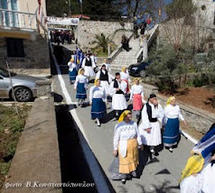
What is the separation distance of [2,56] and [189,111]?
12.4 meters

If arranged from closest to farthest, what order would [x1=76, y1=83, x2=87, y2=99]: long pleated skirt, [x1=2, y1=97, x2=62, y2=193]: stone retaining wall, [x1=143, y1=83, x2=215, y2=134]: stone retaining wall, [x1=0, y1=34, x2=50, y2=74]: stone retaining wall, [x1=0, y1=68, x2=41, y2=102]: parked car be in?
[x1=2, y1=97, x2=62, y2=193]: stone retaining wall → [x1=143, y1=83, x2=215, y2=134]: stone retaining wall → [x1=0, y1=68, x2=41, y2=102]: parked car → [x1=76, y1=83, x2=87, y2=99]: long pleated skirt → [x1=0, y1=34, x2=50, y2=74]: stone retaining wall

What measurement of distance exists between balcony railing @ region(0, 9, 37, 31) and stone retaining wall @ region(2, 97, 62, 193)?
398 inches

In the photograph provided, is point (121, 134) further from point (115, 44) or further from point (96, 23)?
point (96, 23)

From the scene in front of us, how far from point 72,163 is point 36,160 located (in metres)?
1.67

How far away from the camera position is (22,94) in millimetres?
9047

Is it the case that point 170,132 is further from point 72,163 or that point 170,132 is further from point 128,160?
point 72,163

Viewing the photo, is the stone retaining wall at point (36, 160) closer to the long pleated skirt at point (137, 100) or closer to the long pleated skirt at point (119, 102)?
the long pleated skirt at point (119, 102)

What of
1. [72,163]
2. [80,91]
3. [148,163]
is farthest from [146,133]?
[80,91]

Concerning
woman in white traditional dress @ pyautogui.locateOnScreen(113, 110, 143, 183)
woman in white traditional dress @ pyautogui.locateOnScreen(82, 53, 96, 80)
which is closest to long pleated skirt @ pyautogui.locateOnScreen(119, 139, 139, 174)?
woman in white traditional dress @ pyautogui.locateOnScreen(113, 110, 143, 183)

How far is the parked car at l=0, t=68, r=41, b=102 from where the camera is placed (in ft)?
28.9

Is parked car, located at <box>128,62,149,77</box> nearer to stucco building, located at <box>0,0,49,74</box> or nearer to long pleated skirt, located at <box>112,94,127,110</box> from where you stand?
stucco building, located at <box>0,0,49,74</box>

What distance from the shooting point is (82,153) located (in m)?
5.83

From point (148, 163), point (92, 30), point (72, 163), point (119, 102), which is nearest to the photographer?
point (72, 163)

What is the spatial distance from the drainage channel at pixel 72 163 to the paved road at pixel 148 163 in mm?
421
